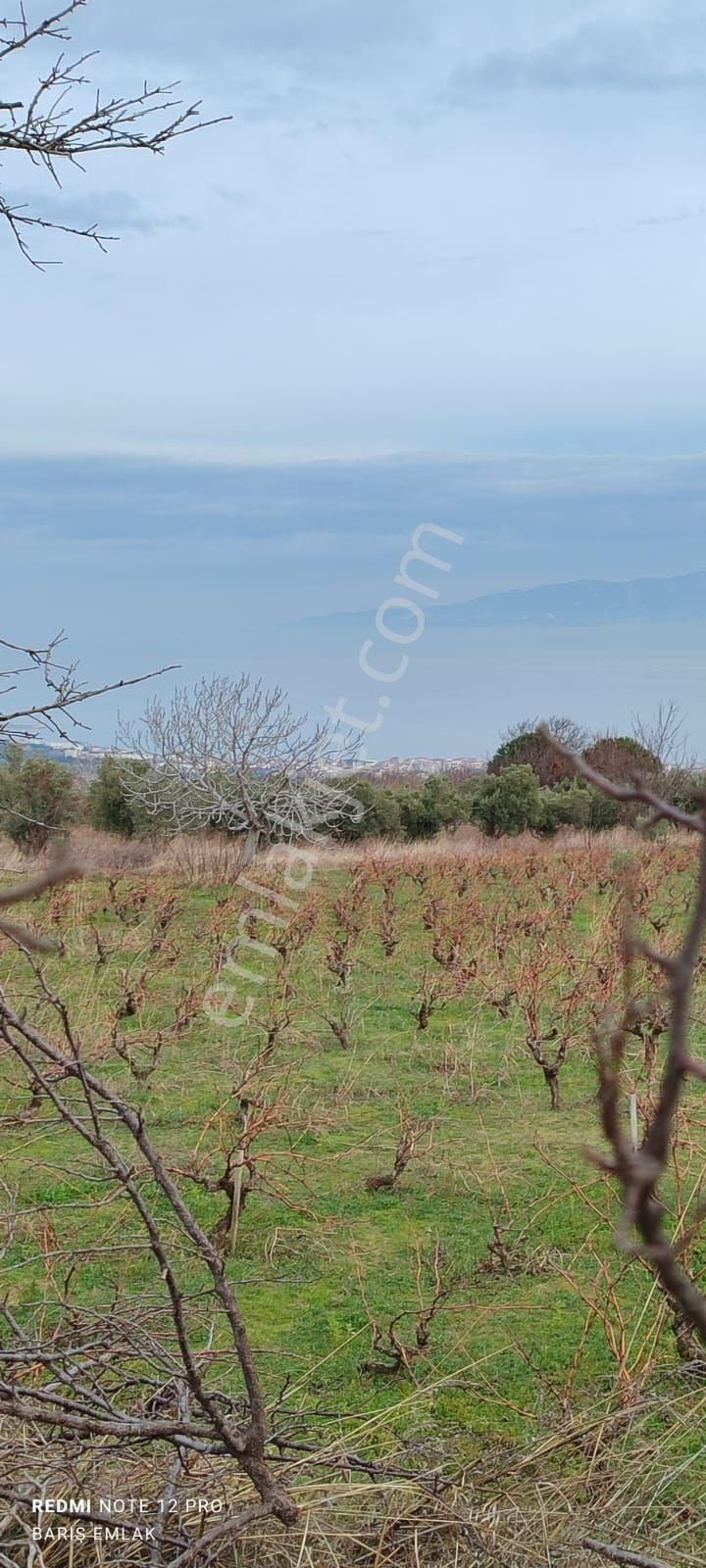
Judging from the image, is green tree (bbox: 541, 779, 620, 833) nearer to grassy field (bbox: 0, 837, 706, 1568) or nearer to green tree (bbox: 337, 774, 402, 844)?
green tree (bbox: 337, 774, 402, 844)

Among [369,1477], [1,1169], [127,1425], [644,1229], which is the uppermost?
[644,1229]

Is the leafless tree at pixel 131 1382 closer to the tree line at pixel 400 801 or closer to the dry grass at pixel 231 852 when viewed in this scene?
the dry grass at pixel 231 852

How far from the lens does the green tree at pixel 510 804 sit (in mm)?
20750

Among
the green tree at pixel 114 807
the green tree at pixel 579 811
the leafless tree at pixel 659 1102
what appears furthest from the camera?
the green tree at pixel 579 811

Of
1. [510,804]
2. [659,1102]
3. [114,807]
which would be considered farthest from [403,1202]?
[510,804]

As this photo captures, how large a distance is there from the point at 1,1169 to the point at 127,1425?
12.4 ft

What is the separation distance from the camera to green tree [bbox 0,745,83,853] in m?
17.6

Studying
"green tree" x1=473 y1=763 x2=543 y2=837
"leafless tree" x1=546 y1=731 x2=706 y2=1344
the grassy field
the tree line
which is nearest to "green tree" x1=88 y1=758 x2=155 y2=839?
the tree line

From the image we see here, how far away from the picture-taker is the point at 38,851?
53.7ft

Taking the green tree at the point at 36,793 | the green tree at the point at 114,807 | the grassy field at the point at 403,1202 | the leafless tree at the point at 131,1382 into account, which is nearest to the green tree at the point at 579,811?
the green tree at the point at 114,807

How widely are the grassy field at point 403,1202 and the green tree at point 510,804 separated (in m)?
9.31

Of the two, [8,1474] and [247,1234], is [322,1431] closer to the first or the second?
[8,1474]

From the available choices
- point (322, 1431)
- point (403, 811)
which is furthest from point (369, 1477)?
point (403, 811)

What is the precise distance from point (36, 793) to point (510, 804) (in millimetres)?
7870
